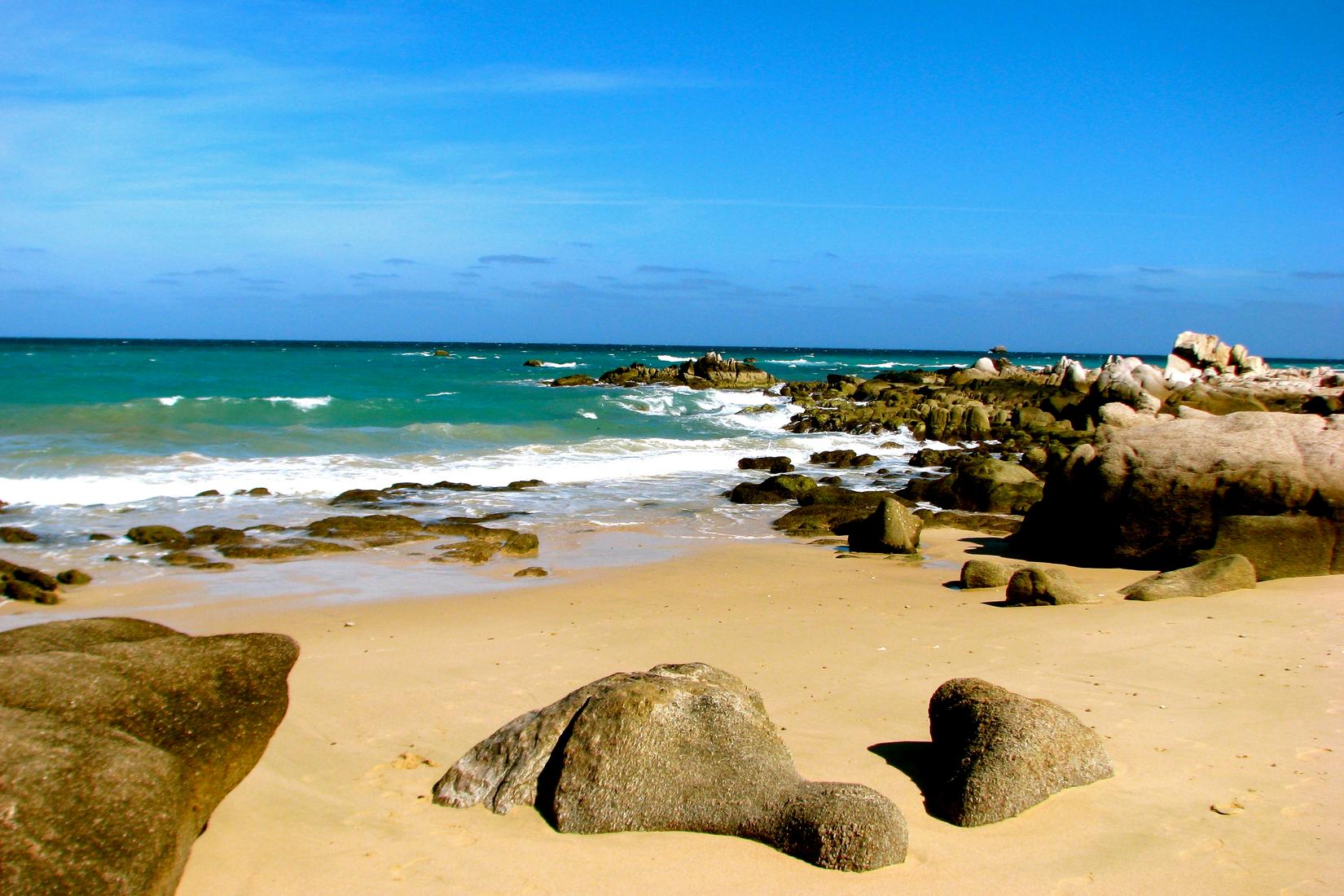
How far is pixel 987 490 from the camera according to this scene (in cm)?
1530

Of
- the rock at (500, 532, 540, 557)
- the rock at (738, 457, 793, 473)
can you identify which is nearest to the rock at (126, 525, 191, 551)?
the rock at (500, 532, 540, 557)

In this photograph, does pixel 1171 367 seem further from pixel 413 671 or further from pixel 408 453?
pixel 413 671

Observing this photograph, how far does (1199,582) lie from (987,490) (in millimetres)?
6849

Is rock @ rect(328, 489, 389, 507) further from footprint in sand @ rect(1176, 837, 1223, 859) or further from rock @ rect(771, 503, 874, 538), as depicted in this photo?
footprint in sand @ rect(1176, 837, 1223, 859)

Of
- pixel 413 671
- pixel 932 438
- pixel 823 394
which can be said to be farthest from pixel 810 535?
pixel 823 394

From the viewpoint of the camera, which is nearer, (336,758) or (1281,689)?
(336,758)

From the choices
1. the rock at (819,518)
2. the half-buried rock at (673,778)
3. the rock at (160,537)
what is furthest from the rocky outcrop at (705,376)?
the half-buried rock at (673,778)

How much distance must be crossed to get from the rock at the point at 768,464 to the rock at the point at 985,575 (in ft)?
35.1

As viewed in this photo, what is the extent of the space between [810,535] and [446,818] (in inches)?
382

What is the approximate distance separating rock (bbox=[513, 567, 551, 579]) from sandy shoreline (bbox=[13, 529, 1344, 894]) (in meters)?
0.56

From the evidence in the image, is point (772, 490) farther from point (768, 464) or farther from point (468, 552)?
point (468, 552)

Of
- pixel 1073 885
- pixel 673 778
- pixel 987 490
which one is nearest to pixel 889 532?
pixel 987 490

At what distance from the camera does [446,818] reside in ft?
14.2

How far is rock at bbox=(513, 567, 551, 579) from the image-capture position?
1061 centimetres
